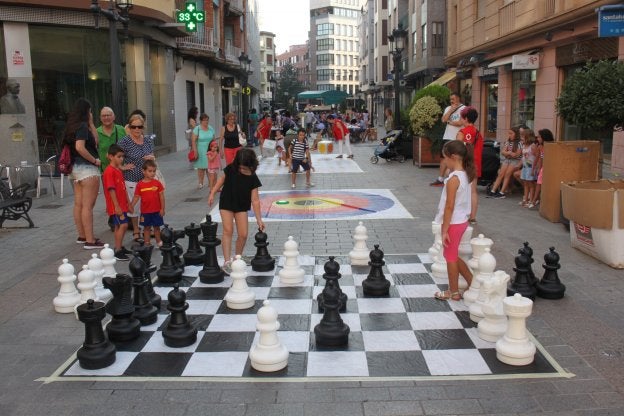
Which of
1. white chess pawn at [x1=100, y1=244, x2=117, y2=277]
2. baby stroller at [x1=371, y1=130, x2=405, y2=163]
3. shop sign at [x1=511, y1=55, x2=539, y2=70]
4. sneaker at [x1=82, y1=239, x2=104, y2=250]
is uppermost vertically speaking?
shop sign at [x1=511, y1=55, x2=539, y2=70]

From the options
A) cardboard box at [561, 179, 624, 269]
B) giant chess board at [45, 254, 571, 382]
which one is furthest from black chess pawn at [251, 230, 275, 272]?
cardboard box at [561, 179, 624, 269]

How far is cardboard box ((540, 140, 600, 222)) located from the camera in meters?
8.34

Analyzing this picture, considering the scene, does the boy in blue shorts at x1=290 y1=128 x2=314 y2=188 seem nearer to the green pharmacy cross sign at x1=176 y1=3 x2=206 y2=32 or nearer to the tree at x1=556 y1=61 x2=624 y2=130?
the tree at x1=556 y1=61 x2=624 y2=130

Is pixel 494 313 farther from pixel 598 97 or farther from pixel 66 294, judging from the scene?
pixel 598 97

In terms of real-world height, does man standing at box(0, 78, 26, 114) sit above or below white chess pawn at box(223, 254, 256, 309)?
above

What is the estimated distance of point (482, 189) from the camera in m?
12.1

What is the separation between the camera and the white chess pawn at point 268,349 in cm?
383

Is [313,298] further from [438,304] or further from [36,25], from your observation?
[36,25]

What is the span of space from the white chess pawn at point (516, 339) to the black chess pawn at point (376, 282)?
1483 millimetres

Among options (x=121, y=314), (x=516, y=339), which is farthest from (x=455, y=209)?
(x=121, y=314)

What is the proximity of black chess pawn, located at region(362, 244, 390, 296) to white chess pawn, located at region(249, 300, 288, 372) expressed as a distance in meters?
1.60

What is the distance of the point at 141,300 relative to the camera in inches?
187

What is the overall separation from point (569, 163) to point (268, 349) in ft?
20.3

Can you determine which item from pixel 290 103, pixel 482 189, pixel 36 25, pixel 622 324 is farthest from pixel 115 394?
pixel 290 103
